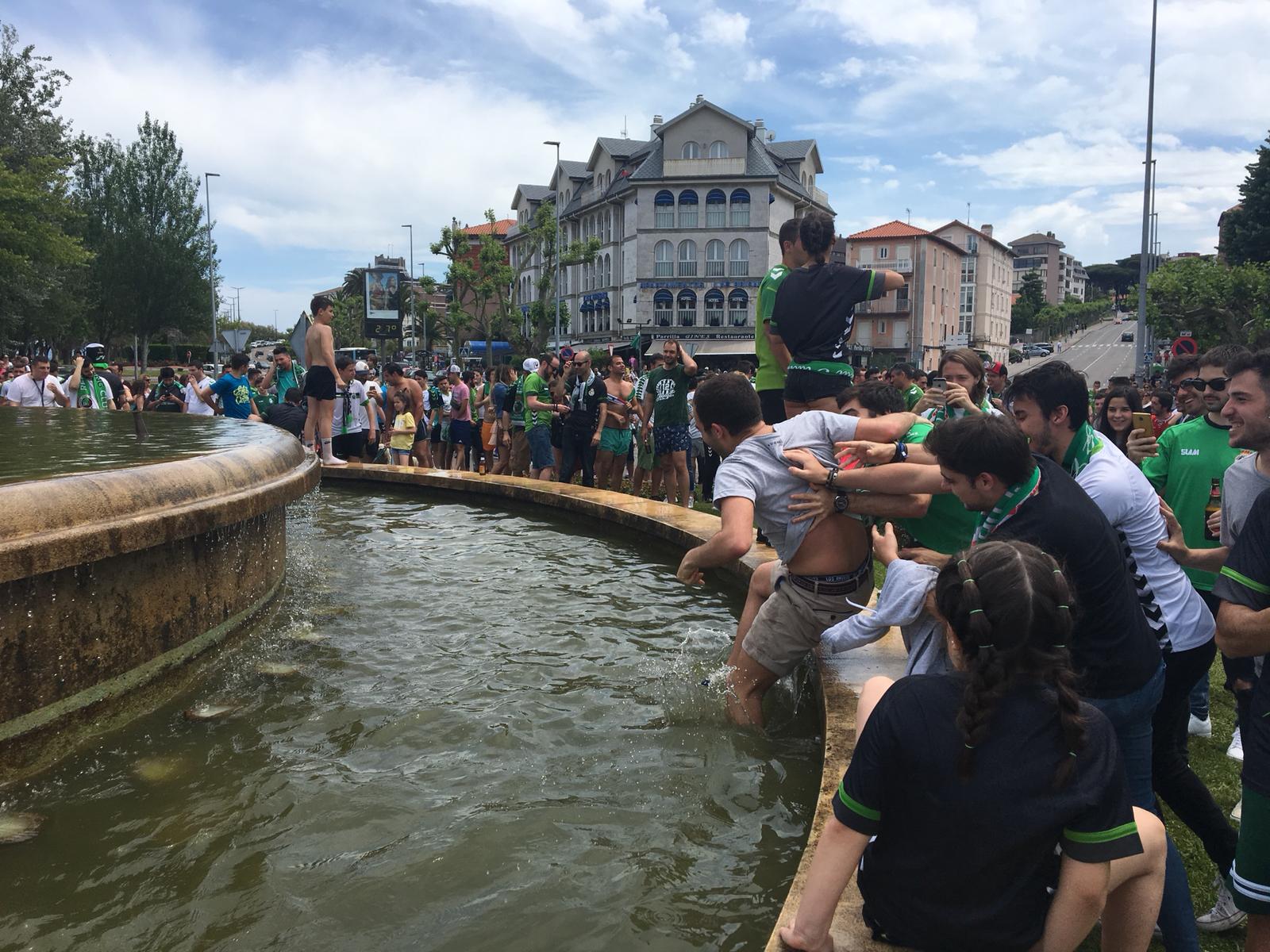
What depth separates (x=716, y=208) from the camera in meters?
57.5

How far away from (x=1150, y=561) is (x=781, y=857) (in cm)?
171

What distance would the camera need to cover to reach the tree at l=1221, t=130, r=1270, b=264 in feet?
146

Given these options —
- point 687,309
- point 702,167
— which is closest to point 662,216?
point 702,167

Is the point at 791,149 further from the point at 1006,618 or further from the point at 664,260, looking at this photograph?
the point at 1006,618

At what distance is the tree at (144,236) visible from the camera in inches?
2050

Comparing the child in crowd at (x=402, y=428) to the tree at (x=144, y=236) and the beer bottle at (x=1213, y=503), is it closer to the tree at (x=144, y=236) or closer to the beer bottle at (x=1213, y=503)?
the beer bottle at (x=1213, y=503)

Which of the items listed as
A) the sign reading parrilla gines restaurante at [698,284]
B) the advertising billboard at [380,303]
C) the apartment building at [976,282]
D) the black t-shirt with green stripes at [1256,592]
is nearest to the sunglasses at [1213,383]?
the black t-shirt with green stripes at [1256,592]

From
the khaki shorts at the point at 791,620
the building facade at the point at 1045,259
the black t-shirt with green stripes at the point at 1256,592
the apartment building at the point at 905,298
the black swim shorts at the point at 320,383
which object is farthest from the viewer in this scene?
the building facade at the point at 1045,259

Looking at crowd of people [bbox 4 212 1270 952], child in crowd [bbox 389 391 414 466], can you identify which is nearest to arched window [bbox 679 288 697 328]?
child in crowd [bbox 389 391 414 466]

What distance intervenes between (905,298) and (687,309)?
3063 cm

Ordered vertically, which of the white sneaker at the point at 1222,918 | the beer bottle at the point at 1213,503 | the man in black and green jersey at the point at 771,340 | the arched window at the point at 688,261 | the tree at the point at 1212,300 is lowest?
the white sneaker at the point at 1222,918

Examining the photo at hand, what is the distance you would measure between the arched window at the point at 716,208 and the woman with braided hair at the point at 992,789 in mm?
57534

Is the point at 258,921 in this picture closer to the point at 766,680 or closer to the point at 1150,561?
the point at 766,680

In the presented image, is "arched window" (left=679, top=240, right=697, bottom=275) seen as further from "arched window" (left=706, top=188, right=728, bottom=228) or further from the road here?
the road
